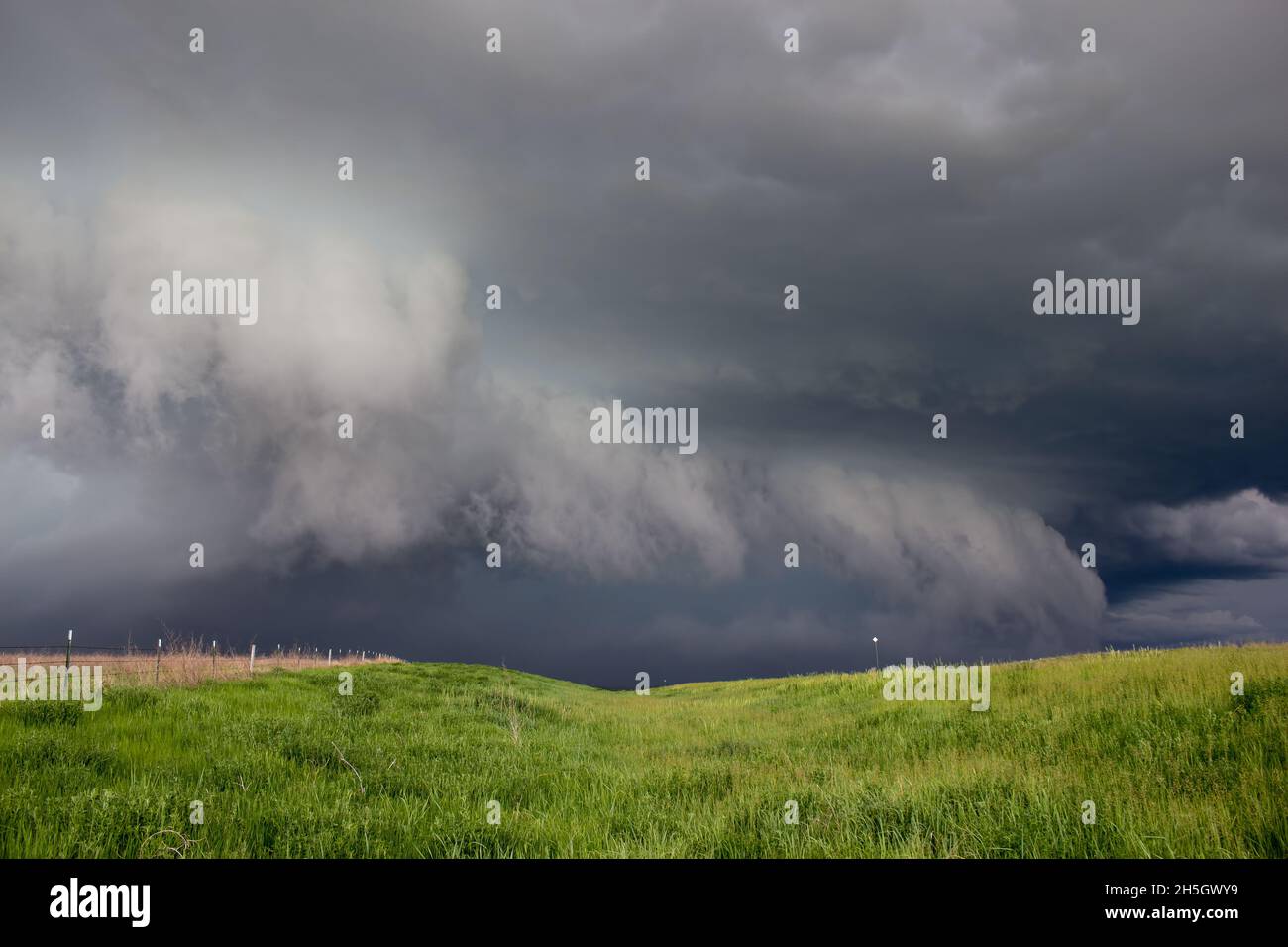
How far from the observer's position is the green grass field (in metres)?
7.60

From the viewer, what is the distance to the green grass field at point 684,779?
7.60 meters

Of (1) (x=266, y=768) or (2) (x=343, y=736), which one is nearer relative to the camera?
(1) (x=266, y=768)

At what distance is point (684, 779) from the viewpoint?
1191 centimetres

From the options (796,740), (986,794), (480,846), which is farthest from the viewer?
(796,740)
